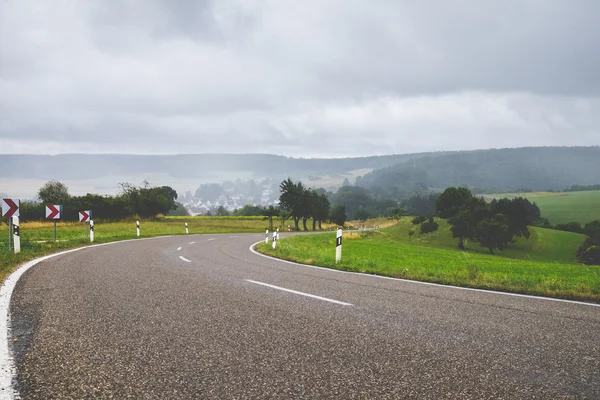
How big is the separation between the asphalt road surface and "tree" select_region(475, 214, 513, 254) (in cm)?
6710

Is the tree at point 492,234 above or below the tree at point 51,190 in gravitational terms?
below

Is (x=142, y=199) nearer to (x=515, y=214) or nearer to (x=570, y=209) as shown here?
(x=515, y=214)

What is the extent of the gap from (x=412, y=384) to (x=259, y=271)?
742cm

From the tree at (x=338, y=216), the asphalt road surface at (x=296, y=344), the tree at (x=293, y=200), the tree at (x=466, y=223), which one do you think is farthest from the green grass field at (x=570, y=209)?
the asphalt road surface at (x=296, y=344)

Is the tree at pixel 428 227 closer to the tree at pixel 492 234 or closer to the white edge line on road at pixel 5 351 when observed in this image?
the tree at pixel 492 234

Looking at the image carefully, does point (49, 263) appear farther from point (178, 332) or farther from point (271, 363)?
point (271, 363)

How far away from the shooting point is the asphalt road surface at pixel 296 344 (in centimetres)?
305

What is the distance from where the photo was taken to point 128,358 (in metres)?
3.62

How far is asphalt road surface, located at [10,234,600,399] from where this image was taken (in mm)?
3055

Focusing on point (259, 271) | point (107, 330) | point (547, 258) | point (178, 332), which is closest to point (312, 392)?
point (178, 332)

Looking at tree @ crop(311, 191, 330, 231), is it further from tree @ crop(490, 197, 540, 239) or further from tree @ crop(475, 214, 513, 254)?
tree @ crop(490, 197, 540, 239)

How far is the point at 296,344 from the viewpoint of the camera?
406 centimetres

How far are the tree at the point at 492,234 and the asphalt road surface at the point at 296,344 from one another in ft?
220

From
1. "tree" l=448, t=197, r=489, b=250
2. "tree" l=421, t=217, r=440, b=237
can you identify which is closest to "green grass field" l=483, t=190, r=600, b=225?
"tree" l=448, t=197, r=489, b=250
